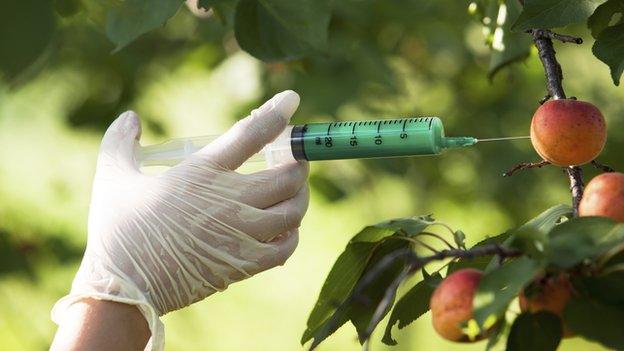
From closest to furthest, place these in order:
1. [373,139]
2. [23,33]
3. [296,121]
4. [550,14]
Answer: [23,33], [550,14], [373,139], [296,121]

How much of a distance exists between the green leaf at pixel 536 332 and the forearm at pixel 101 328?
676 mm

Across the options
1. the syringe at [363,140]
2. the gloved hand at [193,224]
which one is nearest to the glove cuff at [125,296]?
the gloved hand at [193,224]

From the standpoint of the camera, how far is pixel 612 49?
2.89 ft

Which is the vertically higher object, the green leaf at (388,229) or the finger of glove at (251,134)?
the finger of glove at (251,134)

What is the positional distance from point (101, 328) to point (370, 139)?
42cm

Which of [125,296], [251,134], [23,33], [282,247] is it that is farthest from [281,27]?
[23,33]

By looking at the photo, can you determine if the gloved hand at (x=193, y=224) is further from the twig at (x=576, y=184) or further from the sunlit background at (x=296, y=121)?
the sunlit background at (x=296, y=121)

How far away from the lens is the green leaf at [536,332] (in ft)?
2.19

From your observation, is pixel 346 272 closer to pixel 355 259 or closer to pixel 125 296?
pixel 355 259

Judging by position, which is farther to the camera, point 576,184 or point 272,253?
point 272,253

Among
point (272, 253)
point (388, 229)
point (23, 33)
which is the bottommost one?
point (272, 253)

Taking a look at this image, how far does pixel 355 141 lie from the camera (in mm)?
1188

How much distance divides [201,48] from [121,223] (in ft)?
5.69

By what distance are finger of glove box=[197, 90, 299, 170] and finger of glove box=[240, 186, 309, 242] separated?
0.26 ft
